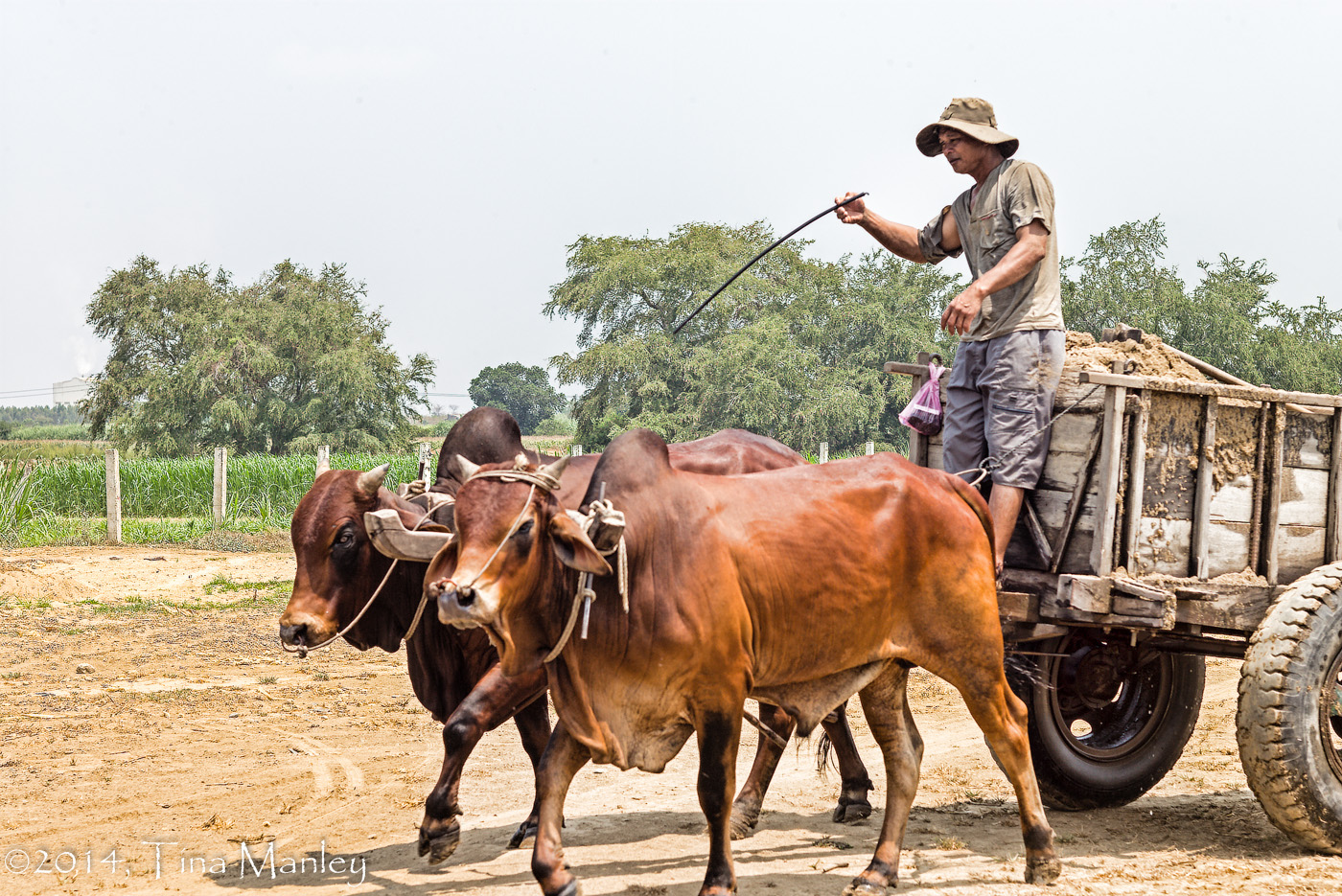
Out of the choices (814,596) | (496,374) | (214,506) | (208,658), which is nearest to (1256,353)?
(214,506)

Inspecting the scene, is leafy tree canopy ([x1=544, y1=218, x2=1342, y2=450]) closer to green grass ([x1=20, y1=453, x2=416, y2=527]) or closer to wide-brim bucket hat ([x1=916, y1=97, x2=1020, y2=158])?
green grass ([x1=20, y1=453, x2=416, y2=527])

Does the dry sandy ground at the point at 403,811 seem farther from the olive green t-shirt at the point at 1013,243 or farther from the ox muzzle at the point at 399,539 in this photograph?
the olive green t-shirt at the point at 1013,243

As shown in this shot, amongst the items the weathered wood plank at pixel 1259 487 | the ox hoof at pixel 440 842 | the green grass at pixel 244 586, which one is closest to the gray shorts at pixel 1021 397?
the weathered wood plank at pixel 1259 487

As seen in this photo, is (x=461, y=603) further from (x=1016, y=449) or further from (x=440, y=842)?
(x=1016, y=449)

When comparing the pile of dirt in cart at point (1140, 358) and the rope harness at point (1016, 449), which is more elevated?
the pile of dirt in cart at point (1140, 358)

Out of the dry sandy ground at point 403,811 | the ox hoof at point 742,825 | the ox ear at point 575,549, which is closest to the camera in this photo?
the ox ear at point 575,549

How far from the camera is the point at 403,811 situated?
584 centimetres

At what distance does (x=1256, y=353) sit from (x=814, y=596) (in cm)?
2907

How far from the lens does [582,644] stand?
153 inches

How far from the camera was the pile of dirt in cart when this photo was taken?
17.3ft

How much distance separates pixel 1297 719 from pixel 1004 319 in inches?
75.9

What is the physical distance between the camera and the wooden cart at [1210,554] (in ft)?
15.5

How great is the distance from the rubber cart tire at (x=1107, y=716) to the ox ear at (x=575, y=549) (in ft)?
8.89

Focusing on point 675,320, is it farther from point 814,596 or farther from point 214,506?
point 814,596
